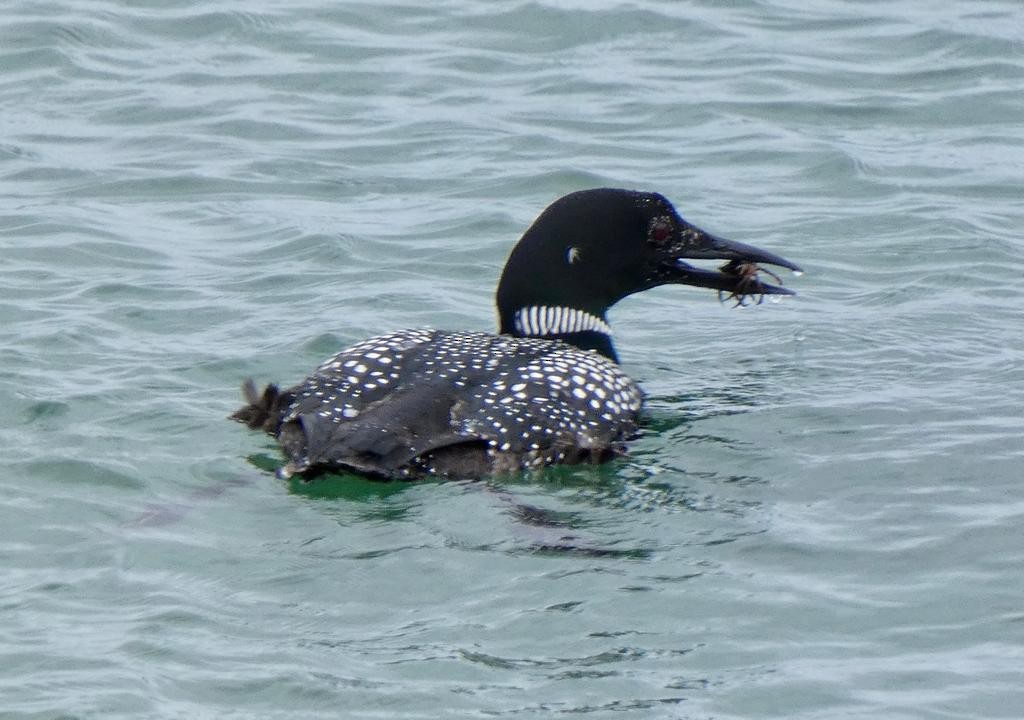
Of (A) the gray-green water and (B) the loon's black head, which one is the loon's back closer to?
(A) the gray-green water

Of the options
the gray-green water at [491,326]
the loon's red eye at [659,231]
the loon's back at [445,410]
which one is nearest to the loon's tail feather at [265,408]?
the loon's back at [445,410]

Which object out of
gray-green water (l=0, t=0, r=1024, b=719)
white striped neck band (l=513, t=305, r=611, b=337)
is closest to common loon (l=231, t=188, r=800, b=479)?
white striped neck band (l=513, t=305, r=611, b=337)

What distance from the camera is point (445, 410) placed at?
19.0ft

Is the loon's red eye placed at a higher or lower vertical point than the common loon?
higher

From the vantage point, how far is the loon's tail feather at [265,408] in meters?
6.06

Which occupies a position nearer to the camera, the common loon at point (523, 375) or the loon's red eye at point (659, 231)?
the common loon at point (523, 375)

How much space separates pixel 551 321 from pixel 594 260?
0.28 m

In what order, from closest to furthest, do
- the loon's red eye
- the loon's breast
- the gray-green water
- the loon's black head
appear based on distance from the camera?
the gray-green water, the loon's breast, the loon's black head, the loon's red eye

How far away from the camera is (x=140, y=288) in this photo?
26.5ft

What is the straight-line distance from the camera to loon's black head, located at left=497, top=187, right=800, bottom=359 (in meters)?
6.80

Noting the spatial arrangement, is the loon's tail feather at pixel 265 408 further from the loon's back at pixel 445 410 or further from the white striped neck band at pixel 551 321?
the white striped neck band at pixel 551 321

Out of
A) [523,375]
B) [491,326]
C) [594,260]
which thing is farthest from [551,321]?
[491,326]

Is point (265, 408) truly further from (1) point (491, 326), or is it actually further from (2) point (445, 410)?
(1) point (491, 326)

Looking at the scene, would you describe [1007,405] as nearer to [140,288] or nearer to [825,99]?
[140,288]
